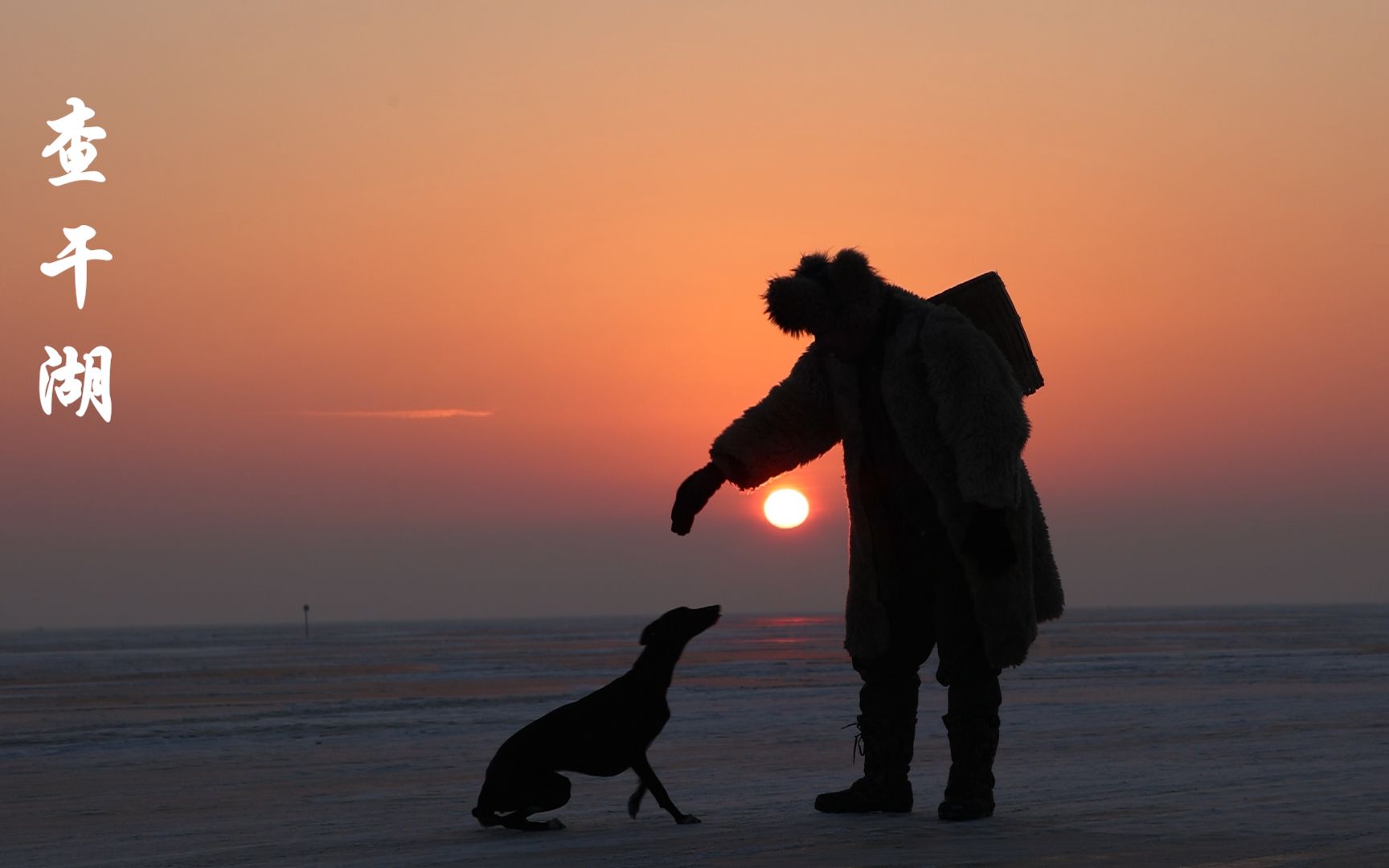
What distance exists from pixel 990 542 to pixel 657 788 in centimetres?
143

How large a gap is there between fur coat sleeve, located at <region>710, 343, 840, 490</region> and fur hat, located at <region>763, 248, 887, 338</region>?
38 cm

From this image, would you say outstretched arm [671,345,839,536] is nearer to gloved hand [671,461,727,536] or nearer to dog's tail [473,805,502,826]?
gloved hand [671,461,727,536]

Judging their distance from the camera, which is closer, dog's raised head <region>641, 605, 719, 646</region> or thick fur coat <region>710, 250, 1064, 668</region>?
thick fur coat <region>710, 250, 1064, 668</region>

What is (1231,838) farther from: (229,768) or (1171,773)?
(229,768)

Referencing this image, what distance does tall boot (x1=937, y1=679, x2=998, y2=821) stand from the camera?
17.3 ft

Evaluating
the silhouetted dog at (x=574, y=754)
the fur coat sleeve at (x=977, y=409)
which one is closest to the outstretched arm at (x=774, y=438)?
the fur coat sleeve at (x=977, y=409)

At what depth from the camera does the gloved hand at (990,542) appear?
206 inches

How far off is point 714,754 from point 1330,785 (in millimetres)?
3626

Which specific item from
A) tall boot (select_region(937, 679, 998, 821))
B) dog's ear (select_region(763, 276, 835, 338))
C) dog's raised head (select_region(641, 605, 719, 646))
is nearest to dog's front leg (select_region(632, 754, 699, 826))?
dog's raised head (select_region(641, 605, 719, 646))

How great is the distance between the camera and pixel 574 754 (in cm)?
541

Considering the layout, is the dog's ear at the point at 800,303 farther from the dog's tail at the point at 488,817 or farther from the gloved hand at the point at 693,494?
the dog's tail at the point at 488,817

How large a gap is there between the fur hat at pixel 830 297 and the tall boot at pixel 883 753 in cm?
139

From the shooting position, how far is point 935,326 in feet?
18.1

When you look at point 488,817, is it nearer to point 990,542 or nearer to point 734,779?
point 990,542
